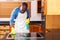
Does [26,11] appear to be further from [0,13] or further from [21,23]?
[0,13]

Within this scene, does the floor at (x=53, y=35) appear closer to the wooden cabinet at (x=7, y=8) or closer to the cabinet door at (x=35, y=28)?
the cabinet door at (x=35, y=28)

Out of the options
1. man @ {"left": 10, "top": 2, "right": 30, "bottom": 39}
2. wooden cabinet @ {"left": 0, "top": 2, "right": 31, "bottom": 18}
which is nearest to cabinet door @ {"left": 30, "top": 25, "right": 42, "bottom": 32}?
man @ {"left": 10, "top": 2, "right": 30, "bottom": 39}

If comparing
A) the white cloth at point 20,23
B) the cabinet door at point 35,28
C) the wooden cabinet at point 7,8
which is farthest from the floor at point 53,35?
the wooden cabinet at point 7,8

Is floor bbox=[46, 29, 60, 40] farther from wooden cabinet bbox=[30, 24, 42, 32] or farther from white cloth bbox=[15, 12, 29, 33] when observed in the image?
white cloth bbox=[15, 12, 29, 33]

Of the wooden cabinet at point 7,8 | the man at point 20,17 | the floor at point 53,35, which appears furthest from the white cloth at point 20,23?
the floor at point 53,35

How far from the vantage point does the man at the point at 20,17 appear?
7.30ft

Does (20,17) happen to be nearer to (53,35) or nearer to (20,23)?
(20,23)

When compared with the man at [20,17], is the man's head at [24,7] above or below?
above

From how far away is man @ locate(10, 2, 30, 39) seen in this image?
2227 millimetres

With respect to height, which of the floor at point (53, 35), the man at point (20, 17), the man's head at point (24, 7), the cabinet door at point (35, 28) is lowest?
the floor at point (53, 35)

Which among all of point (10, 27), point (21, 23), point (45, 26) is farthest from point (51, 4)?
point (10, 27)

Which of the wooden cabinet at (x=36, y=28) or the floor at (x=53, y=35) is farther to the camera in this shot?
the wooden cabinet at (x=36, y=28)

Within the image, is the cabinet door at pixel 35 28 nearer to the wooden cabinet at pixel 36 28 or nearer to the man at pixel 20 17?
the wooden cabinet at pixel 36 28

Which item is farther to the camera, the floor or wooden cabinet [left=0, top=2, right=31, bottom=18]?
wooden cabinet [left=0, top=2, right=31, bottom=18]
